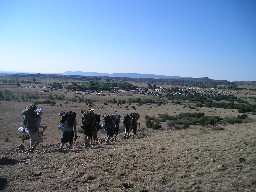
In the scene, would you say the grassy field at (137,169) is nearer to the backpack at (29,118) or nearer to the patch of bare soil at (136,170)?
the patch of bare soil at (136,170)

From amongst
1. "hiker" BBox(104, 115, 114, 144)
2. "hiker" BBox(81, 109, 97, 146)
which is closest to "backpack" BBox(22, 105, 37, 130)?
"hiker" BBox(81, 109, 97, 146)

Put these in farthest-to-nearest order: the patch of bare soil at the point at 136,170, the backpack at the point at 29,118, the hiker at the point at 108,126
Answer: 1. the hiker at the point at 108,126
2. the backpack at the point at 29,118
3. the patch of bare soil at the point at 136,170

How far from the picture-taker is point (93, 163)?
35.3 feet

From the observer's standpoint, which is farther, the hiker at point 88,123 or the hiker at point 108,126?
the hiker at point 108,126

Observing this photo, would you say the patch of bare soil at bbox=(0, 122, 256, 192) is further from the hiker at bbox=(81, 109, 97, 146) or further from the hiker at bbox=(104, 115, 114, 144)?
the hiker at bbox=(104, 115, 114, 144)

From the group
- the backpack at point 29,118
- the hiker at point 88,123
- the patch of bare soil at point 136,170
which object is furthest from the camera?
the hiker at point 88,123

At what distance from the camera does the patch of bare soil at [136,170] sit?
8.51 meters

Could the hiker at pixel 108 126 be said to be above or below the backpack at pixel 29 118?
below

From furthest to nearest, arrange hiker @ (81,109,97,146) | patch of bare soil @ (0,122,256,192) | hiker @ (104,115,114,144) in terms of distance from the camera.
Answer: hiker @ (104,115,114,144), hiker @ (81,109,97,146), patch of bare soil @ (0,122,256,192)

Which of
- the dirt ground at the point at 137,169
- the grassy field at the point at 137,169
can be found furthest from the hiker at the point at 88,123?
the grassy field at the point at 137,169

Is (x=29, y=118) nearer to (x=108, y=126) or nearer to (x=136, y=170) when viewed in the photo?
(x=108, y=126)

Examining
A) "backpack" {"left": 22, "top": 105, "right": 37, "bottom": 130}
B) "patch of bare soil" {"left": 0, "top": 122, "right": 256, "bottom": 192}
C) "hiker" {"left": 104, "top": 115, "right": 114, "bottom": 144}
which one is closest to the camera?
"patch of bare soil" {"left": 0, "top": 122, "right": 256, "bottom": 192}

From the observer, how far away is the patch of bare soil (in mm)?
8508

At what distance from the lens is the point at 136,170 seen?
9.94 m
